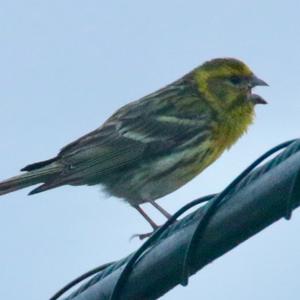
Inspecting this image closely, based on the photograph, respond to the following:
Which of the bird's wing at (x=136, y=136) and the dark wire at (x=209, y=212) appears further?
the bird's wing at (x=136, y=136)

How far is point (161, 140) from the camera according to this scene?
11398mm

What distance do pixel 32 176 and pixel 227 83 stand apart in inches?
112

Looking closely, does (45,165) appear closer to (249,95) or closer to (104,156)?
(104,156)

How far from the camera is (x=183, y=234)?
5.07 m

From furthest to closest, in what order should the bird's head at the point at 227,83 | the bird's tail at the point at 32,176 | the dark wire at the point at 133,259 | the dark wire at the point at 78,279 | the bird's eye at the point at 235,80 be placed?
the bird's eye at the point at 235,80, the bird's head at the point at 227,83, the bird's tail at the point at 32,176, the dark wire at the point at 78,279, the dark wire at the point at 133,259

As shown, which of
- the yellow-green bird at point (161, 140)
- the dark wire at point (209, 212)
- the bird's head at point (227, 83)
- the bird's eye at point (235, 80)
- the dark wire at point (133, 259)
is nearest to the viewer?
the dark wire at point (209, 212)

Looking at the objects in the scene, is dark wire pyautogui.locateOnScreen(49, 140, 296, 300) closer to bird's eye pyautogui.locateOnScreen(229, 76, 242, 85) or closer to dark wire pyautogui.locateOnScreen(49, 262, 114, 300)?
dark wire pyautogui.locateOnScreen(49, 262, 114, 300)

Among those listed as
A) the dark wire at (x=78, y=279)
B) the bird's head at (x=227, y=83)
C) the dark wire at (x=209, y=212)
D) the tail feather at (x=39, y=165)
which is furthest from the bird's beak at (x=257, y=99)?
the dark wire at (x=209, y=212)

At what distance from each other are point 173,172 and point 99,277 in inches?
205

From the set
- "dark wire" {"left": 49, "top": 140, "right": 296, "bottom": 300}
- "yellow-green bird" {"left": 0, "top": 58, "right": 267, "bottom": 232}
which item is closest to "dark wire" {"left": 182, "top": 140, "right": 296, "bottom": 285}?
"dark wire" {"left": 49, "top": 140, "right": 296, "bottom": 300}

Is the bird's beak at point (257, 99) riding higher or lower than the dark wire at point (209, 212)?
lower

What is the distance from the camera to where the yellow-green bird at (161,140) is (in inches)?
418

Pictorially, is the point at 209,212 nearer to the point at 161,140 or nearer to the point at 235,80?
the point at 161,140

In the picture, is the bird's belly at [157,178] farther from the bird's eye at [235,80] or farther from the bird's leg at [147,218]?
the bird's eye at [235,80]
